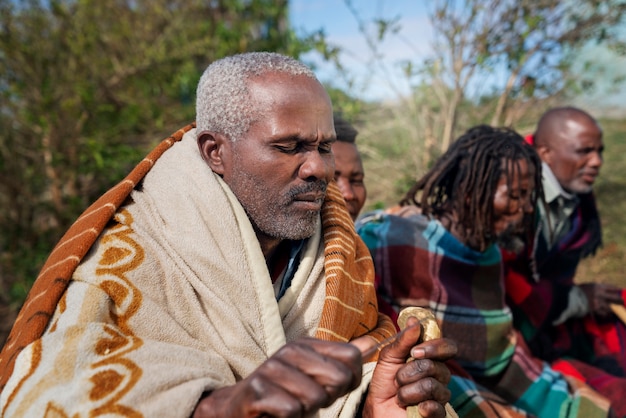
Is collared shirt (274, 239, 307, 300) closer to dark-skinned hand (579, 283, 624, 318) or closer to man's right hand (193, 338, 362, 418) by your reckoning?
man's right hand (193, 338, 362, 418)

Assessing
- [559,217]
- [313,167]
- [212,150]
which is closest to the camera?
[313,167]

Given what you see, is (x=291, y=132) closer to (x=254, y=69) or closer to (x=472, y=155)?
(x=254, y=69)

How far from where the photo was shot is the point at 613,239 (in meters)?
6.68

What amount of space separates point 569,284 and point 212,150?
3.00m

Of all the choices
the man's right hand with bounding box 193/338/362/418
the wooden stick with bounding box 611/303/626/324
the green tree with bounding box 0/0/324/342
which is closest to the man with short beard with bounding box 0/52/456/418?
the man's right hand with bounding box 193/338/362/418

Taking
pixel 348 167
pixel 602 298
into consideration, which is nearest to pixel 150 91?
pixel 348 167

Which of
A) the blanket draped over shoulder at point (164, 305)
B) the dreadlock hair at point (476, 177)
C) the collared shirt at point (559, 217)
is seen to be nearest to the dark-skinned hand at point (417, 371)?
the blanket draped over shoulder at point (164, 305)

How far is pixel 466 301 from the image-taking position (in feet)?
9.42

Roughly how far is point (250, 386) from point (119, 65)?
4.88 meters

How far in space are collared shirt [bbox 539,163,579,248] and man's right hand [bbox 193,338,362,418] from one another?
3.27m

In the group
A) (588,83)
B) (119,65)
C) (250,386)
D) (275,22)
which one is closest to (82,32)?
(119,65)

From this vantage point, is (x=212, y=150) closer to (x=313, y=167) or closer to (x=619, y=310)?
(x=313, y=167)

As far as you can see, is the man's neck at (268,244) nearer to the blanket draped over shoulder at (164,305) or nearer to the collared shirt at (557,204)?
the blanket draped over shoulder at (164,305)

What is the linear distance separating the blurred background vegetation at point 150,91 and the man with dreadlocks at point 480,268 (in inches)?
89.8
